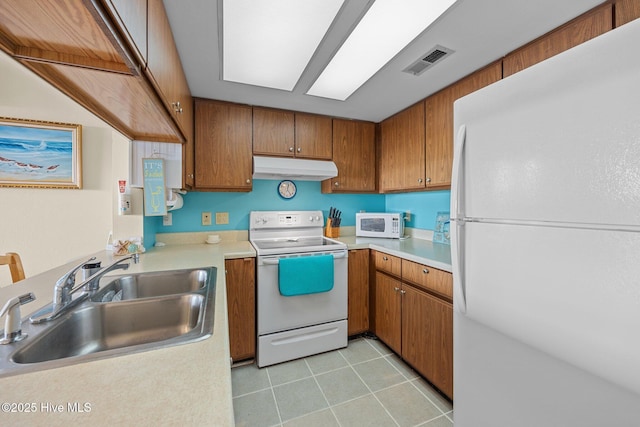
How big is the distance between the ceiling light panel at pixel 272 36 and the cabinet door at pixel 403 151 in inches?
44.2

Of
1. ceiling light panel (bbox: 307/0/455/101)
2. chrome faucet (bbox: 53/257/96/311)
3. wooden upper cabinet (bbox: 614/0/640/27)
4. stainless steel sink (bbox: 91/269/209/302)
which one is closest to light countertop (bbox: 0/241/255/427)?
chrome faucet (bbox: 53/257/96/311)

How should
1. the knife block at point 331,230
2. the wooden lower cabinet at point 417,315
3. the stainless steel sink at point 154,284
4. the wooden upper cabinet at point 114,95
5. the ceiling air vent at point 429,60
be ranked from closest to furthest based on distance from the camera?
1. the wooden upper cabinet at point 114,95
2. the stainless steel sink at point 154,284
3. the ceiling air vent at point 429,60
4. the wooden lower cabinet at point 417,315
5. the knife block at point 331,230

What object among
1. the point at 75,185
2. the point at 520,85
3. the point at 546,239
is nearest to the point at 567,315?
the point at 546,239

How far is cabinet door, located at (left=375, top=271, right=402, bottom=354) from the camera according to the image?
196 cm

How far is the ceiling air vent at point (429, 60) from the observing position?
1429 millimetres

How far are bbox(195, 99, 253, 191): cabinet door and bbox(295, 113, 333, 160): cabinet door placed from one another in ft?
1.56

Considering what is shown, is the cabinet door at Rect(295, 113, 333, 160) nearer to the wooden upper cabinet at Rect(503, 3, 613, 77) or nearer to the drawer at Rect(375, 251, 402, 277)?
the drawer at Rect(375, 251, 402, 277)

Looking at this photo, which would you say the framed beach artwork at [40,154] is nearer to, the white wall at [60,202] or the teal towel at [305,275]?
the white wall at [60,202]

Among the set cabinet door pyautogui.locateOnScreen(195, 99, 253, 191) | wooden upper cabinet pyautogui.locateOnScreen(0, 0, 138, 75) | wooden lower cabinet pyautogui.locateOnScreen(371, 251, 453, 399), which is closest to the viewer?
wooden upper cabinet pyautogui.locateOnScreen(0, 0, 138, 75)

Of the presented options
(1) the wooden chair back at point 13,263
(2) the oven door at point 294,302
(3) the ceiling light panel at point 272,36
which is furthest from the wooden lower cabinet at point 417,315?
(1) the wooden chair back at point 13,263

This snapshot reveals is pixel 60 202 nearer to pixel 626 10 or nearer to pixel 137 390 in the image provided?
pixel 137 390

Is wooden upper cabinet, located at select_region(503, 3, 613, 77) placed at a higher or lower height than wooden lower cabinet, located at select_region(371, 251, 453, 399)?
higher

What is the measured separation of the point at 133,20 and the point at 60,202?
209cm

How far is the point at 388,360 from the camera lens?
1990 millimetres
